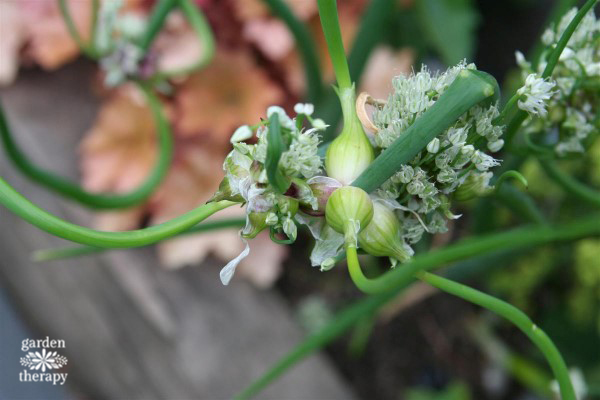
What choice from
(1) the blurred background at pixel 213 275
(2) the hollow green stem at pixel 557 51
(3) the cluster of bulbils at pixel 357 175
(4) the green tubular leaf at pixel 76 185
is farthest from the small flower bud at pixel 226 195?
(1) the blurred background at pixel 213 275

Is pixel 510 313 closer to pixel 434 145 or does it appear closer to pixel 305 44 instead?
pixel 434 145

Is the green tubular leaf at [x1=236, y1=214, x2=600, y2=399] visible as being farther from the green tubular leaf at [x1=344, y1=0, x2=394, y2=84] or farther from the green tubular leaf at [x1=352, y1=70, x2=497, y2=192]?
the green tubular leaf at [x1=344, y1=0, x2=394, y2=84]

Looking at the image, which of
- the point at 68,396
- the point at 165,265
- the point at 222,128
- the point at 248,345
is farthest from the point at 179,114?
the point at 68,396

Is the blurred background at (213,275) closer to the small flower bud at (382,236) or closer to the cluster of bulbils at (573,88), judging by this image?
the cluster of bulbils at (573,88)

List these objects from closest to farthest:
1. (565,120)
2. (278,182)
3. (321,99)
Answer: (278,182) → (565,120) → (321,99)

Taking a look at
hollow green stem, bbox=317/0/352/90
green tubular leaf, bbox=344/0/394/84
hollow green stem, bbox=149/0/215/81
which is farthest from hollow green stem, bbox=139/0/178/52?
hollow green stem, bbox=317/0/352/90

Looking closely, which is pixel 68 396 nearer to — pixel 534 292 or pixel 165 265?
pixel 165 265
